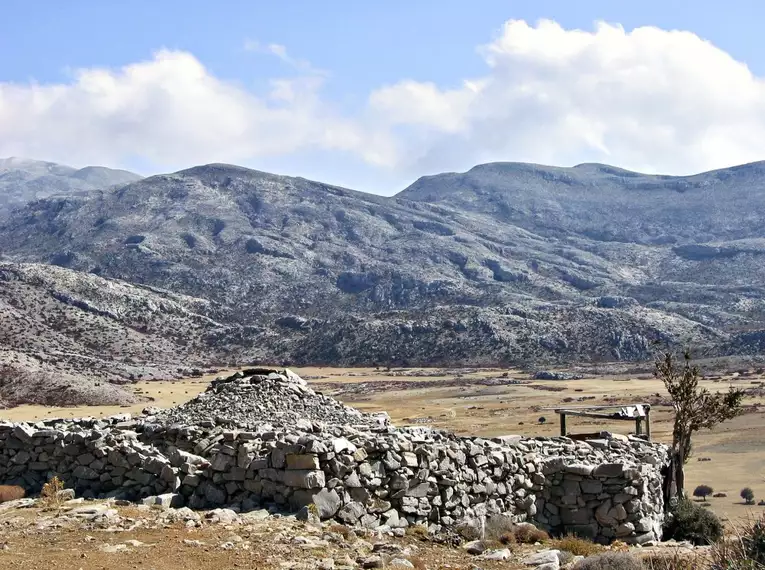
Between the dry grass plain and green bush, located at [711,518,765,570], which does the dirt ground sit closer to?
green bush, located at [711,518,765,570]

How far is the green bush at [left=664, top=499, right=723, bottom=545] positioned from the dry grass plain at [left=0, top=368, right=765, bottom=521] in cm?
87

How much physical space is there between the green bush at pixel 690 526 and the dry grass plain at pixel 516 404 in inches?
34.2

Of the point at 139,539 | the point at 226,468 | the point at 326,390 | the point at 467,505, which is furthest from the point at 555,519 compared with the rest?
the point at 326,390

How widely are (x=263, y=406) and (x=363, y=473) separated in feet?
27.2

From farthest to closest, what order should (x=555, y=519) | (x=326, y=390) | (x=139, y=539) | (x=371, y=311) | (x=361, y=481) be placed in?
(x=371, y=311) < (x=326, y=390) < (x=555, y=519) < (x=361, y=481) < (x=139, y=539)

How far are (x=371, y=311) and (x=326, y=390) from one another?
73.6m

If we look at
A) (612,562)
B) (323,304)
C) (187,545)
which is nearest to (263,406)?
(187,545)

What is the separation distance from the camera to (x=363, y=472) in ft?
52.5

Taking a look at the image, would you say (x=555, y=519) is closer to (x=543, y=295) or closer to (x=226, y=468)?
(x=226, y=468)

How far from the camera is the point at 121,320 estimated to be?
116 m

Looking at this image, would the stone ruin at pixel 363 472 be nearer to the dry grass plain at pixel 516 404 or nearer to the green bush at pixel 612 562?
the dry grass plain at pixel 516 404

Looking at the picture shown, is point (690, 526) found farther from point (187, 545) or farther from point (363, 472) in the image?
point (187, 545)

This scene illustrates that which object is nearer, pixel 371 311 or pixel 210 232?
pixel 371 311

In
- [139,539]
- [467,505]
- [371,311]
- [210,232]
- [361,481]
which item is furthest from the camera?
[210,232]
